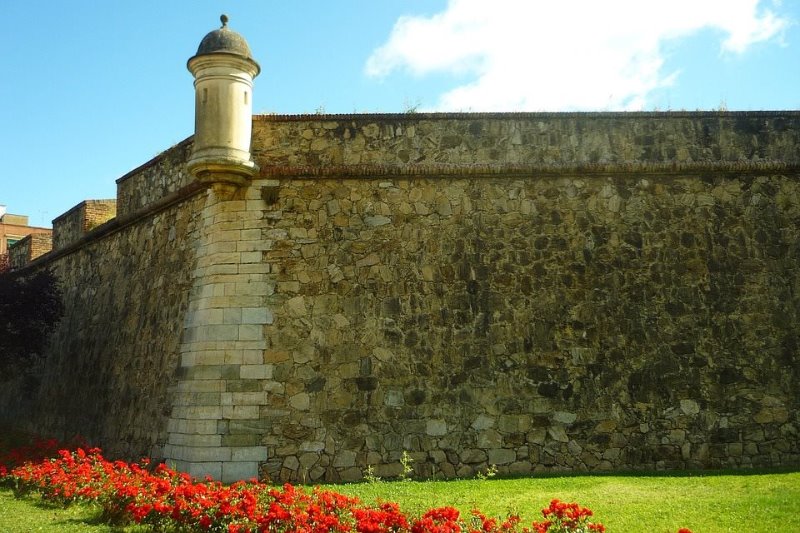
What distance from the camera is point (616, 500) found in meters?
6.75

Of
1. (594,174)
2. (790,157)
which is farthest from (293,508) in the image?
(790,157)

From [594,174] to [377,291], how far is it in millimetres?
3291

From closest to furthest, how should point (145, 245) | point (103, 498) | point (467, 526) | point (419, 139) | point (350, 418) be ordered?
point (467, 526) < point (103, 498) < point (350, 418) < point (419, 139) < point (145, 245)

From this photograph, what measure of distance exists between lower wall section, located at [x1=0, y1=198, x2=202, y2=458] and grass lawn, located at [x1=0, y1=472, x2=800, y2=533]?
214cm

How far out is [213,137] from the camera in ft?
29.7

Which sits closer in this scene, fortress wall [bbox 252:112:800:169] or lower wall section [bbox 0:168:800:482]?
lower wall section [bbox 0:168:800:482]

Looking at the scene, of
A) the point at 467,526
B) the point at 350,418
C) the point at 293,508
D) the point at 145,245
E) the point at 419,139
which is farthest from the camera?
the point at 145,245

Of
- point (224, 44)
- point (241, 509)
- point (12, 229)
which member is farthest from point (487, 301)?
point (12, 229)

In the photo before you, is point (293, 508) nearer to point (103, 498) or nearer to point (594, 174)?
point (103, 498)

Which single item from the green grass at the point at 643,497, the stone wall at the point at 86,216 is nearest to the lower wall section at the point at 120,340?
the stone wall at the point at 86,216

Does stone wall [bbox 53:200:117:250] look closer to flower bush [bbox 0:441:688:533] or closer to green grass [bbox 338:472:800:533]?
flower bush [bbox 0:441:688:533]

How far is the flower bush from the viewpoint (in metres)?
5.29

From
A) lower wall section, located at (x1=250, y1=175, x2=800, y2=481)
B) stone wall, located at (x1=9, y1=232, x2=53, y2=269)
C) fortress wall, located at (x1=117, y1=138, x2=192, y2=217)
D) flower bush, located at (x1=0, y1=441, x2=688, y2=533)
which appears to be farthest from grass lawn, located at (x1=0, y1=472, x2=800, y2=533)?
stone wall, located at (x1=9, y1=232, x2=53, y2=269)

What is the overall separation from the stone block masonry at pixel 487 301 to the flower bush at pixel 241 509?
A: 47.8 inches
